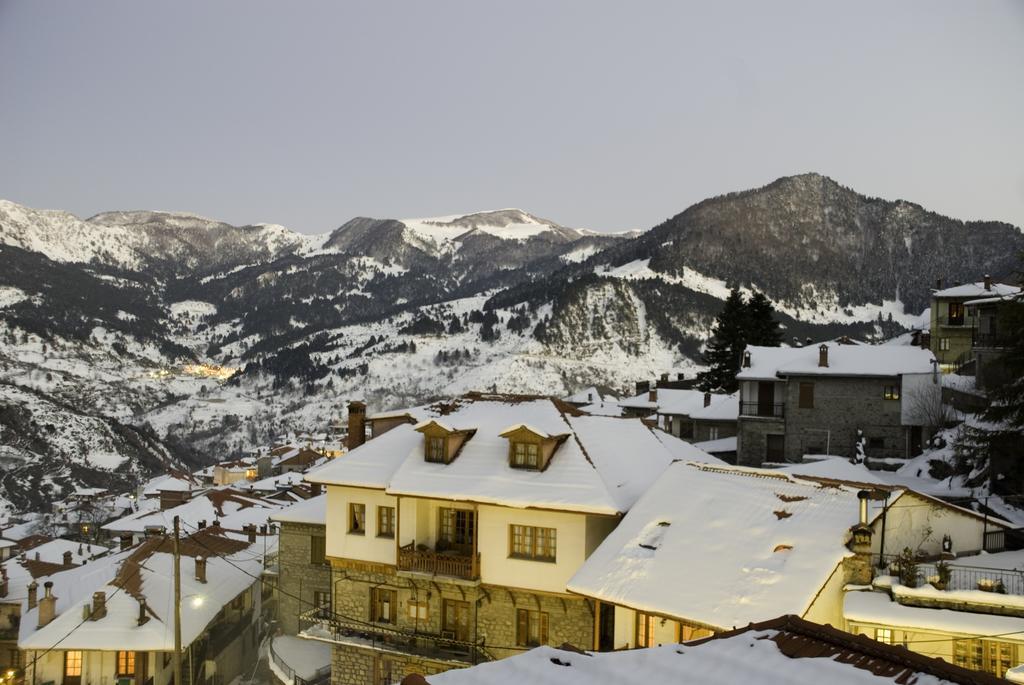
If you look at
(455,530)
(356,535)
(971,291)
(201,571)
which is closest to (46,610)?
(201,571)

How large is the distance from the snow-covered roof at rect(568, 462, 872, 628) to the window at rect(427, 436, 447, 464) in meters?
7.20

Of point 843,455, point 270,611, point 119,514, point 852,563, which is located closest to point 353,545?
point 852,563

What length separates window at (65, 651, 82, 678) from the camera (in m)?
31.8

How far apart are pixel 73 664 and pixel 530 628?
2037 cm

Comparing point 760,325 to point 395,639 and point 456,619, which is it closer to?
point 456,619

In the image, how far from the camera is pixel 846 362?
45562 millimetres

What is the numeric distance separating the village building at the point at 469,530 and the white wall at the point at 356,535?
0.04m

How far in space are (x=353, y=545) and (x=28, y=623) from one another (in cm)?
1907

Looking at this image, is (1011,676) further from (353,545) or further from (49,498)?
(49,498)

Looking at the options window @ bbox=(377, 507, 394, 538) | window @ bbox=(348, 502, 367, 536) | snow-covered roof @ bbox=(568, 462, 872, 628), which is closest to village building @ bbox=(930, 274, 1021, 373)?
snow-covered roof @ bbox=(568, 462, 872, 628)

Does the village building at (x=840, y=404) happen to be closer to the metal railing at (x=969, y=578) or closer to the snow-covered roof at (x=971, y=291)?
the snow-covered roof at (x=971, y=291)

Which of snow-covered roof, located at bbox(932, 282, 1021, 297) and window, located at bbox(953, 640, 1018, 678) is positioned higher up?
snow-covered roof, located at bbox(932, 282, 1021, 297)

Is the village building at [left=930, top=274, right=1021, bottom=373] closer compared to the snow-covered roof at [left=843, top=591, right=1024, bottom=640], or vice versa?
the snow-covered roof at [left=843, top=591, right=1024, bottom=640]

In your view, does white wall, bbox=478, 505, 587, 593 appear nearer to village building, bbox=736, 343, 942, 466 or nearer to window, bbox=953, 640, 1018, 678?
window, bbox=953, 640, 1018, 678
